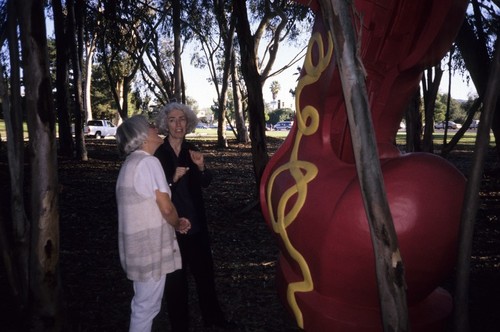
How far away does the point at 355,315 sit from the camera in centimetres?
202

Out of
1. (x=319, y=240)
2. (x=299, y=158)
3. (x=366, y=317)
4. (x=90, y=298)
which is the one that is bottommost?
(x=90, y=298)

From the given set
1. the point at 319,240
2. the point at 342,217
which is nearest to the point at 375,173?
the point at 342,217

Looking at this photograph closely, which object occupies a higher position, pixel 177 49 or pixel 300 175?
pixel 177 49

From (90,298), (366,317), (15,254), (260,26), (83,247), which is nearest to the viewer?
(366,317)

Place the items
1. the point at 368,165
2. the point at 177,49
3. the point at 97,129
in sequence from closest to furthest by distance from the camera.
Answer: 1. the point at 368,165
2. the point at 177,49
3. the point at 97,129

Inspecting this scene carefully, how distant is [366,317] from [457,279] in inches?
18.2

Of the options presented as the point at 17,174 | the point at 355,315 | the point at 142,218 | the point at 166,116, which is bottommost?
the point at 355,315

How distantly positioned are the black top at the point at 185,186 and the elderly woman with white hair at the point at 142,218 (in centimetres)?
40

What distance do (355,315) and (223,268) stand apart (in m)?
2.34

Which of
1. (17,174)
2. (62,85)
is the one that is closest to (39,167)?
(17,174)

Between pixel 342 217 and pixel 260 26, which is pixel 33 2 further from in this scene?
pixel 260 26

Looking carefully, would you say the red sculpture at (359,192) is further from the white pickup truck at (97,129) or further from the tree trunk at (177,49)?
the white pickup truck at (97,129)

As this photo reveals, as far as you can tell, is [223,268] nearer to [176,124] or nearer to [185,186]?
[185,186]

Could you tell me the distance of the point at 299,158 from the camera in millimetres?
2324
